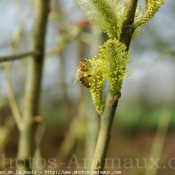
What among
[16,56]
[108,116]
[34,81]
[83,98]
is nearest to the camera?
[108,116]

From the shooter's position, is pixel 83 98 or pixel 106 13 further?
pixel 83 98

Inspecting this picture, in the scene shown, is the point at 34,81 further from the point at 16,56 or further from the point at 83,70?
the point at 83,70

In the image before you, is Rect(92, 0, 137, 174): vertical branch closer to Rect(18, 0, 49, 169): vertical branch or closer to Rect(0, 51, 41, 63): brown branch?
Rect(0, 51, 41, 63): brown branch

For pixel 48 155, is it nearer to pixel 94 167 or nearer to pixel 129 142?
pixel 129 142

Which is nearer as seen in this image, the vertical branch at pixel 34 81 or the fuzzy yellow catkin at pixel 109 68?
the fuzzy yellow catkin at pixel 109 68

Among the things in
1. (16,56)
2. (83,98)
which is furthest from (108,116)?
(83,98)

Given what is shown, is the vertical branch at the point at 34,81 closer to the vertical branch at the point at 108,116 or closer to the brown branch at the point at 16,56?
the brown branch at the point at 16,56

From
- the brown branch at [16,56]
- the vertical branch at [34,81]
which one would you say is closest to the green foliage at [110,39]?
the brown branch at [16,56]
